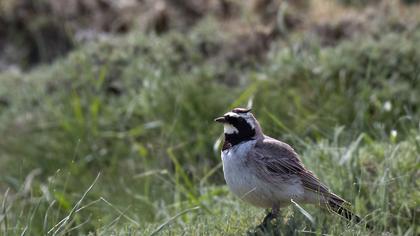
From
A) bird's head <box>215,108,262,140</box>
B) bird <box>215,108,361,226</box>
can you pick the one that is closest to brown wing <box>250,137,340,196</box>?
bird <box>215,108,361,226</box>

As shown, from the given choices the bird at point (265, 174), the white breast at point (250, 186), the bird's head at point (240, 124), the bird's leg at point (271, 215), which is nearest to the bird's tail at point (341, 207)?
the bird at point (265, 174)

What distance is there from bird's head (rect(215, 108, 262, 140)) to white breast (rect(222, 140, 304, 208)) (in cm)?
17

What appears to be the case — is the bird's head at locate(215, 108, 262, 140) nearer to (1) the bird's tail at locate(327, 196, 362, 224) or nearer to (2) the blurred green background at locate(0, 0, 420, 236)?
(2) the blurred green background at locate(0, 0, 420, 236)

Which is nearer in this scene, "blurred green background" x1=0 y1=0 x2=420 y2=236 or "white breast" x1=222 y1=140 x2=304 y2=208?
"white breast" x1=222 y1=140 x2=304 y2=208

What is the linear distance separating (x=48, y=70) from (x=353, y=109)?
382cm

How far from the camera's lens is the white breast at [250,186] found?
519 cm

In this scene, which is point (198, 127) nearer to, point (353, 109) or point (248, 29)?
point (353, 109)

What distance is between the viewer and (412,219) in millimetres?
→ 5758

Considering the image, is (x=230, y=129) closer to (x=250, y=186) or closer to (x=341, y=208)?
(x=250, y=186)

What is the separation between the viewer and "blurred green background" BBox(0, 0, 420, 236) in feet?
19.4

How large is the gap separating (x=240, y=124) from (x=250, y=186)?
0.50 metres

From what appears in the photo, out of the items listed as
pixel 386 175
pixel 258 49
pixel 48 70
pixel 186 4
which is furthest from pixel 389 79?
pixel 48 70

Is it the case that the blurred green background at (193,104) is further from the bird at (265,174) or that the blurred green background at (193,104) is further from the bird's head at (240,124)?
the bird's head at (240,124)

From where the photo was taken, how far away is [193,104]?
814 centimetres
